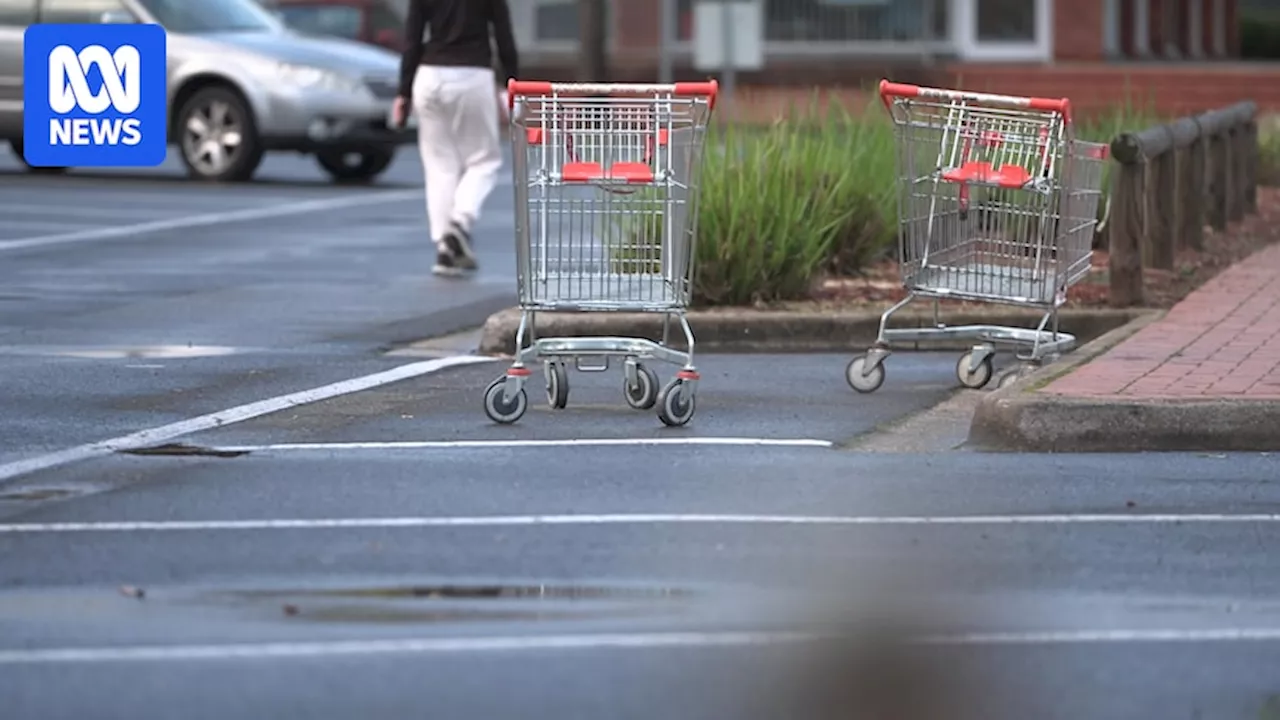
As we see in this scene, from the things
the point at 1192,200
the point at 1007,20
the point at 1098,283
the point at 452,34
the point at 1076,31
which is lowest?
the point at 1098,283

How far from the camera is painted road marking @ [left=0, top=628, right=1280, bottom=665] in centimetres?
588

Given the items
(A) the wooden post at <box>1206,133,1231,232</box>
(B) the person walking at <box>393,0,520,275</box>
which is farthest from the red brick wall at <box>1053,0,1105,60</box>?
(B) the person walking at <box>393,0,520,275</box>

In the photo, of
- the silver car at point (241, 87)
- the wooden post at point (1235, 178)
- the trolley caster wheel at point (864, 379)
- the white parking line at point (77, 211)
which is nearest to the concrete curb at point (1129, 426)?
the trolley caster wheel at point (864, 379)

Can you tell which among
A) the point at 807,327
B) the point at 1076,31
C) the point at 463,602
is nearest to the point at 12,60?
the point at 807,327

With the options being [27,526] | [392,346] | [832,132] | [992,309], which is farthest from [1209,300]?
[27,526]

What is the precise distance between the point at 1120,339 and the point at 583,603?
212 inches

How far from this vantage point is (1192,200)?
15.4 metres

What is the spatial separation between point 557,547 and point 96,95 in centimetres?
243

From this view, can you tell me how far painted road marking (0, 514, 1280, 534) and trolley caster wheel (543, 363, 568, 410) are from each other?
7.68ft

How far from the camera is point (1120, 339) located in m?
11.3

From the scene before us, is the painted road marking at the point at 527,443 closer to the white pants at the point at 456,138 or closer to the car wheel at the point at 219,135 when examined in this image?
the white pants at the point at 456,138

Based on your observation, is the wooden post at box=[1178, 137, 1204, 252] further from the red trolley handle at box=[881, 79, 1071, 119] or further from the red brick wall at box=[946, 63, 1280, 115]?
the red brick wall at box=[946, 63, 1280, 115]

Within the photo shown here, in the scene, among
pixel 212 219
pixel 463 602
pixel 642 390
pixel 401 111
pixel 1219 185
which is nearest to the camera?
pixel 463 602

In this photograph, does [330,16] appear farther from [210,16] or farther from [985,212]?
[985,212]
